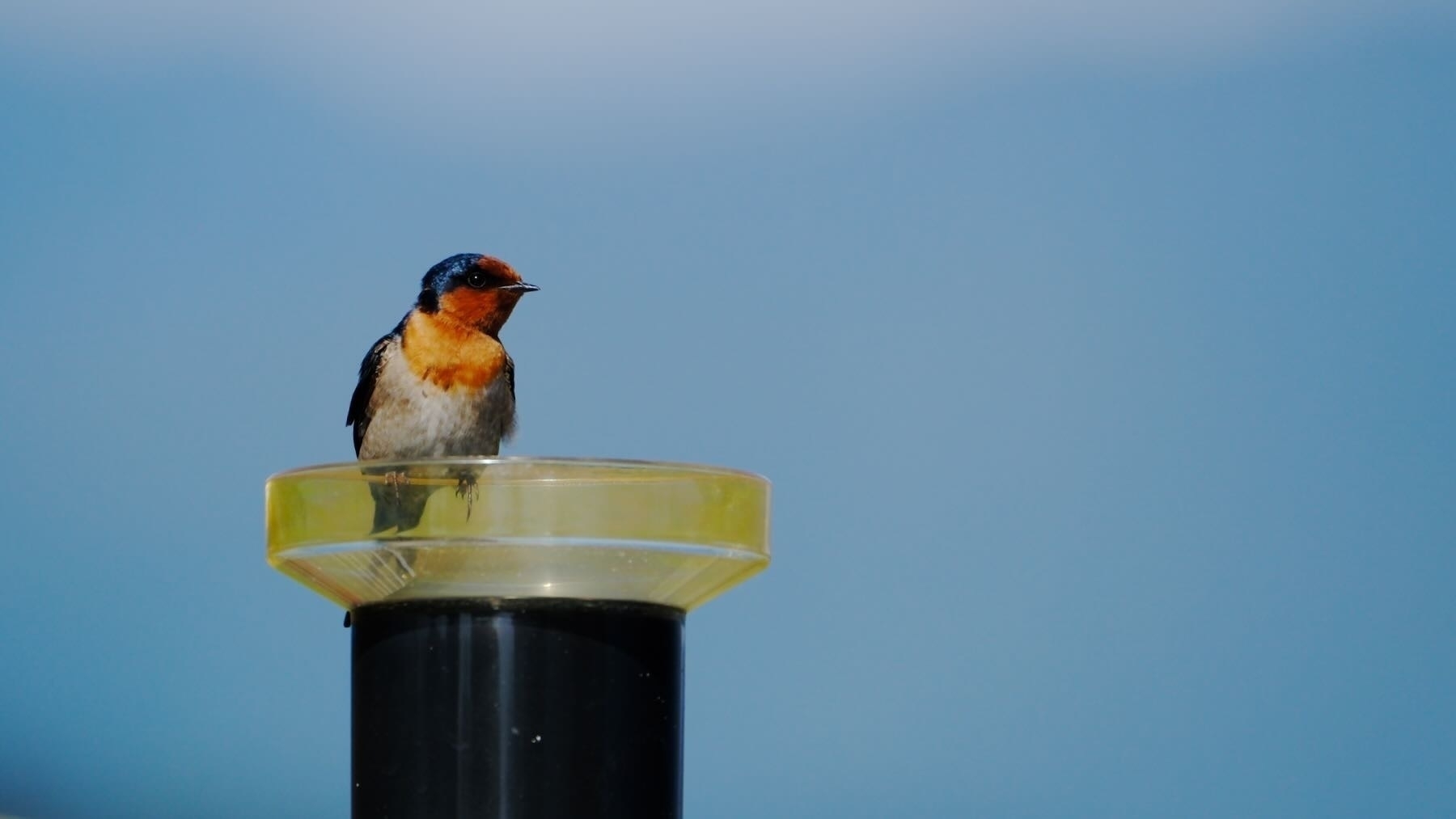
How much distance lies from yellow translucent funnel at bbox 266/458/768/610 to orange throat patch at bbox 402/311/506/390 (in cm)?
135

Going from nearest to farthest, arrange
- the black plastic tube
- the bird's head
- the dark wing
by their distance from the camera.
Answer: the black plastic tube < the bird's head < the dark wing

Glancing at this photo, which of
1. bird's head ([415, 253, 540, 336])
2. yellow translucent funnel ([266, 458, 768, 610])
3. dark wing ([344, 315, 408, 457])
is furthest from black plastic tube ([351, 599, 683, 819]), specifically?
dark wing ([344, 315, 408, 457])

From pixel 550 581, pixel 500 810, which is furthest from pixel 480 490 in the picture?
pixel 500 810

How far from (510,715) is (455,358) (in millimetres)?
1437

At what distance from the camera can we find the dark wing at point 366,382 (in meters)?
2.33

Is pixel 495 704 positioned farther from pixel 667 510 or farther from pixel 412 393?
pixel 412 393

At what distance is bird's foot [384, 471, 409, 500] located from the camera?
0.83 meters

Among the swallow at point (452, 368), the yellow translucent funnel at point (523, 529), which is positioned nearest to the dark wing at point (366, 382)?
the swallow at point (452, 368)

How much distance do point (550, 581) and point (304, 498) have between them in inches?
5.6

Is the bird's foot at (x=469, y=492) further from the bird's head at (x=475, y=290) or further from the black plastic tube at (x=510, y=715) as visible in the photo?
the bird's head at (x=475, y=290)

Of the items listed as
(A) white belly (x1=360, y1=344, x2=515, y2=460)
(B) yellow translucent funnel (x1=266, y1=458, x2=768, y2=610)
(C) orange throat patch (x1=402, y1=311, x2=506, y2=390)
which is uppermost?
(C) orange throat patch (x1=402, y1=311, x2=506, y2=390)

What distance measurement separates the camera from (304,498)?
87 cm

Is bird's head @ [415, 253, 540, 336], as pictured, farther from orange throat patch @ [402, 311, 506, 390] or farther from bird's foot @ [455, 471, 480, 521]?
bird's foot @ [455, 471, 480, 521]

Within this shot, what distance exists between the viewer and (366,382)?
236 centimetres
